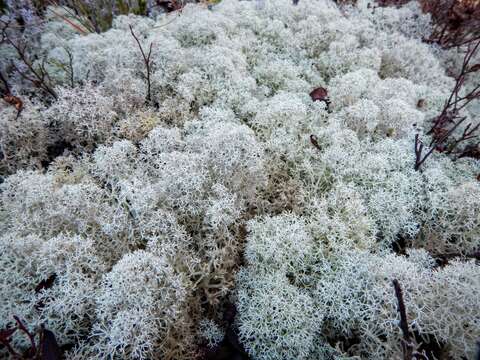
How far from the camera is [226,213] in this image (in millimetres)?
1636

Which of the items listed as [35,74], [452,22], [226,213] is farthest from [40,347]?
[452,22]

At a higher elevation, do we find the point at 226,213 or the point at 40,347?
the point at 226,213

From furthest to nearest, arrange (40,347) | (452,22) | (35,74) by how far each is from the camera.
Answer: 1. (452,22)
2. (35,74)
3. (40,347)

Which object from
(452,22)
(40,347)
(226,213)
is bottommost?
(40,347)

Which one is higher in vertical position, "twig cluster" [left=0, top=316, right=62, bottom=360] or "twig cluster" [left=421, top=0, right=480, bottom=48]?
"twig cluster" [left=421, top=0, right=480, bottom=48]

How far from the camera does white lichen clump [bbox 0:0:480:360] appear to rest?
1.38m

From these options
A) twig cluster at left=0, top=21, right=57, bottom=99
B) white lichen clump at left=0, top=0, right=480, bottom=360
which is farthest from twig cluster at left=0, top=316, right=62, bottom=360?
twig cluster at left=0, top=21, right=57, bottom=99

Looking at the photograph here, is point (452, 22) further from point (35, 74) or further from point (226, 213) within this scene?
point (35, 74)

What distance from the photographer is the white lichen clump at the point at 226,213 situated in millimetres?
1380

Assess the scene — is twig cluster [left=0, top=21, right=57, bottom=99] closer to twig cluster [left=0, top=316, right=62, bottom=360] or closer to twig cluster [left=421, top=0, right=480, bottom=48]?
twig cluster [left=0, top=316, right=62, bottom=360]

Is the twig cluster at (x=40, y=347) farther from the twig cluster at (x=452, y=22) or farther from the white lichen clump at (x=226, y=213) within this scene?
the twig cluster at (x=452, y=22)

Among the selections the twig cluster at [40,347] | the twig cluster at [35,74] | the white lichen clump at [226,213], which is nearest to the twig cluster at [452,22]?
the white lichen clump at [226,213]

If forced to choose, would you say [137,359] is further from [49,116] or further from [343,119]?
[343,119]

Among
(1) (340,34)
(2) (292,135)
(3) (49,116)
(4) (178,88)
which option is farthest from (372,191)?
(3) (49,116)
